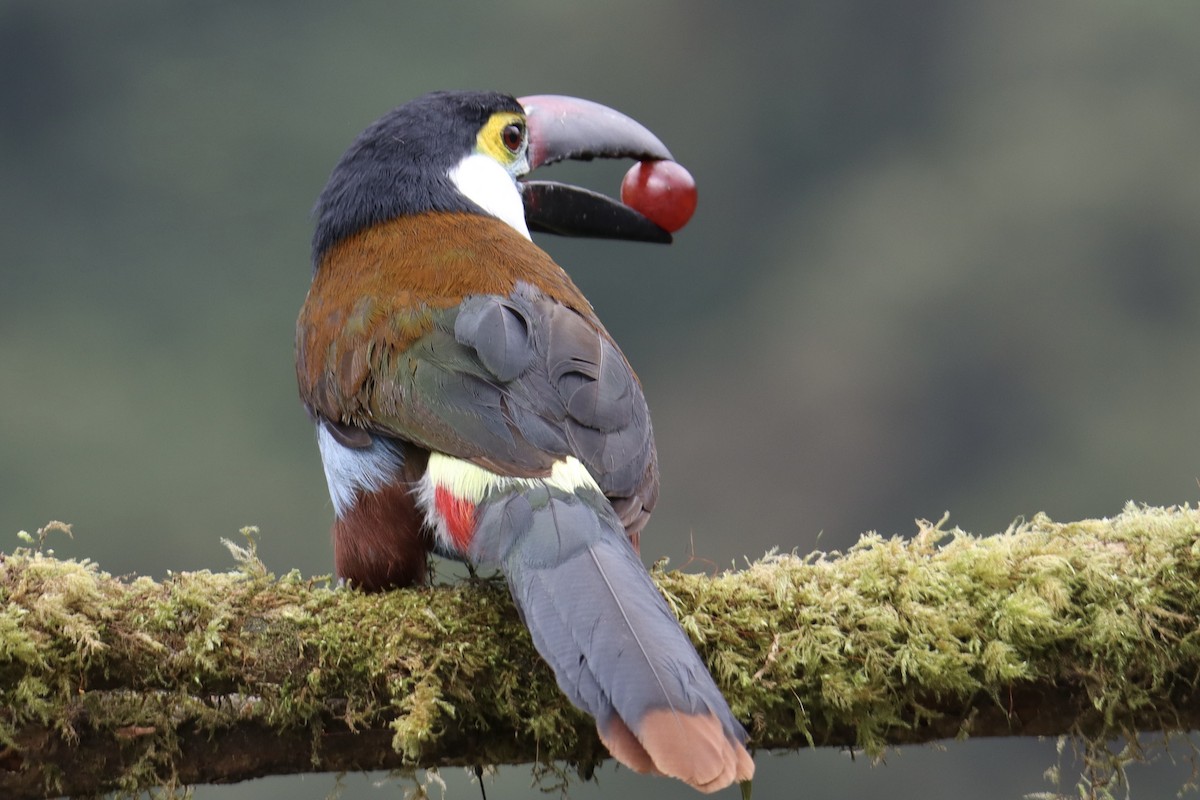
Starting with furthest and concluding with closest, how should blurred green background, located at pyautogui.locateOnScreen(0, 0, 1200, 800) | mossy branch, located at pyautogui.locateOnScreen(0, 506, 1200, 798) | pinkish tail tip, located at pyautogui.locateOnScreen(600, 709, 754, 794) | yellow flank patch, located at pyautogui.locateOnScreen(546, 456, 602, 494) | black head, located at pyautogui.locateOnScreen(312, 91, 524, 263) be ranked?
blurred green background, located at pyautogui.locateOnScreen(0, 0, 1200, 800)
black head, located at pyautogui.locateOnScreen(312, 91, 524, 263)
yellow flank patch, located at pyautogui.locateOnScreen(546, 456, 602, 494)
mossy branch, located at pyautogui.locateOnScreen(0, 506, 1200, 798)
pinkish tail tip, located at pyautogui.locateOnScreen(600, 709, 754, 794)

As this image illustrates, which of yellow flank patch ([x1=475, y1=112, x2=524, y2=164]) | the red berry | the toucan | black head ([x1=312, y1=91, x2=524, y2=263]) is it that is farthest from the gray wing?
the red berry

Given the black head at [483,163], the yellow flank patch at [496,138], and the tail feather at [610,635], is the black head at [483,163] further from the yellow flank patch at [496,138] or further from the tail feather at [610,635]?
the tail feather at [610,635]

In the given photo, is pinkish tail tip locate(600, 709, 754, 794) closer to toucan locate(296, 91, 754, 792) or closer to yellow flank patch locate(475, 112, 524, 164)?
toucan locate(296, 91, 754, 792)

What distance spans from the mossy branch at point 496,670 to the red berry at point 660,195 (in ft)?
5.88

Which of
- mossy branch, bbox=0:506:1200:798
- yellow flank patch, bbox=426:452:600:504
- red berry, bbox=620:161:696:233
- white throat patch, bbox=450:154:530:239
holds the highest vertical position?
red berry, bbox=620:161:696:233

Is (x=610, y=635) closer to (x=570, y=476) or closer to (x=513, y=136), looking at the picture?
(x=570, y=476)

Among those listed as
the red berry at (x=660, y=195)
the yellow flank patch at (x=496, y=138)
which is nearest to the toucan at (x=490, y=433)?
the yellow flank patch at (x=496, y=138)

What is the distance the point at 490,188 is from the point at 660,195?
1.87 ft

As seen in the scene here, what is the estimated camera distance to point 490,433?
2.62 m

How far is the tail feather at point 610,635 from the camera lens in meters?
2.05

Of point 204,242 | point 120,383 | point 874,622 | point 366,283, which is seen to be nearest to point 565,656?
point 874,622

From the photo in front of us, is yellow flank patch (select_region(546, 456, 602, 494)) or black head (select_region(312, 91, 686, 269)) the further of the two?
black head (select_region(312, 91, 686, 269))

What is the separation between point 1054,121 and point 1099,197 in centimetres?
116

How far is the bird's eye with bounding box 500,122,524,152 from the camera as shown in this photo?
371 centimetres
